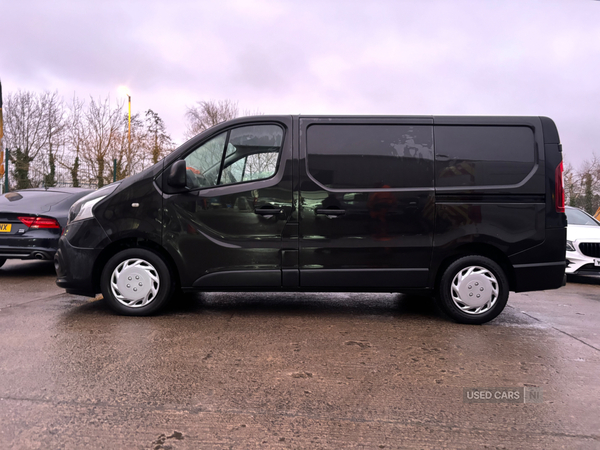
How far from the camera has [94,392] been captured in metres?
2.76

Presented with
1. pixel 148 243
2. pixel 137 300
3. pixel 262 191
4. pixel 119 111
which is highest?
pixel 119 111

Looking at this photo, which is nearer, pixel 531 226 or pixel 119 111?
pixel 531 226

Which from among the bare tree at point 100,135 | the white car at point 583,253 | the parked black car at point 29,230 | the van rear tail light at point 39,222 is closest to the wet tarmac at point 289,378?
the parked black car at point 29,230

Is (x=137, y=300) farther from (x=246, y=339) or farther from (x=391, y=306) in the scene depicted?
(x=391, y=306)

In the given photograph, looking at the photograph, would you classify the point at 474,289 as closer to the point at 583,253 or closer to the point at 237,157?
the point at 237,157

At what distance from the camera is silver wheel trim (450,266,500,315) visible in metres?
4.45

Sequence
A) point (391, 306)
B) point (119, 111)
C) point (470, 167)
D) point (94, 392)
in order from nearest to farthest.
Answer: point (94, 392)
point (470, 167)
point (391, 306)
point (119, 111)

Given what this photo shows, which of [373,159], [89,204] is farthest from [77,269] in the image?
[373,159]

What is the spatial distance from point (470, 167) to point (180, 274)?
2981mm

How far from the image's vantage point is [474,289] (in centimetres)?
446

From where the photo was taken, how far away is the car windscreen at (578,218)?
856cm

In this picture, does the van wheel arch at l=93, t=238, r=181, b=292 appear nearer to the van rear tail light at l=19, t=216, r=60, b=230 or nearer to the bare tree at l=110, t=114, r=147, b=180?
the van rear tail light at l=19, t=216, r=60, b=230

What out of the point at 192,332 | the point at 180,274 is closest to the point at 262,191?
the point at 180,274

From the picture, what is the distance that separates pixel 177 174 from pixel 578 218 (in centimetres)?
793
